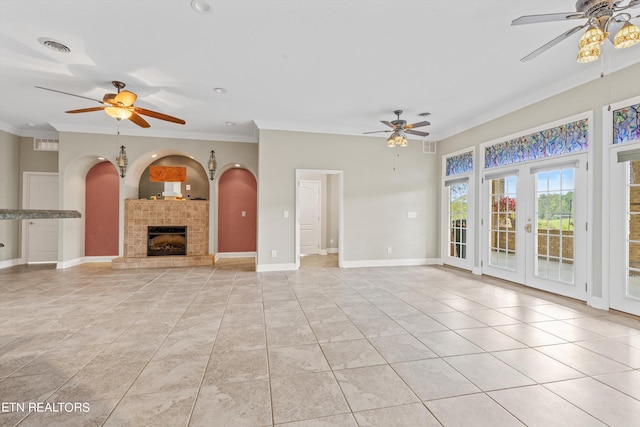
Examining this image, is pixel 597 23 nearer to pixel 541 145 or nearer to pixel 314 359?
pixel 541 145

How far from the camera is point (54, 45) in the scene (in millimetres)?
3221

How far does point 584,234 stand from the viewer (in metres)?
3.89

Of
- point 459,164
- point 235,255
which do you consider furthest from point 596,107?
point 235,255

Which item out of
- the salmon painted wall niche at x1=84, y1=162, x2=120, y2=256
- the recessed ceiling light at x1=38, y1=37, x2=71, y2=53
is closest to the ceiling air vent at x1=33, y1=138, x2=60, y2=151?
the salmon painted wall niche at x1=84, y1=162, x2=120, y2=256

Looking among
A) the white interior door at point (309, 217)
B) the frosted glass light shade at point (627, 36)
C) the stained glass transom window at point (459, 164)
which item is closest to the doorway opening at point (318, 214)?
the white interior door at point (309, 217)

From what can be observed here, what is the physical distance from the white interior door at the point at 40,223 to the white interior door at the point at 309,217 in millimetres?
5942

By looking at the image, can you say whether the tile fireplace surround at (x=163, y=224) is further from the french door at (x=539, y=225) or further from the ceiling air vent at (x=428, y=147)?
the french door at (x=539, y=225)

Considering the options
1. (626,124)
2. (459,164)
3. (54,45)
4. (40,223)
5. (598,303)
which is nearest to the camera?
(54,45)

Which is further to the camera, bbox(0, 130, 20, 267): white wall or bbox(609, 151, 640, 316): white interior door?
bbox(0, 130, 20, 267): white wall

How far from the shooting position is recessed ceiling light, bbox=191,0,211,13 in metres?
2.55

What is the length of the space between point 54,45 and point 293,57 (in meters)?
2.63

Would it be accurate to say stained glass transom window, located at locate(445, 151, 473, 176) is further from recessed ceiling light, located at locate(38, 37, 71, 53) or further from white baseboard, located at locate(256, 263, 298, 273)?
recessed ceiling light, located at locate(38, 37, 71, 53)

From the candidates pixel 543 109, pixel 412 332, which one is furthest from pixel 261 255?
pixel 543 109

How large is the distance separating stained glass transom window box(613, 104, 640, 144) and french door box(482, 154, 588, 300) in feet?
1.35
